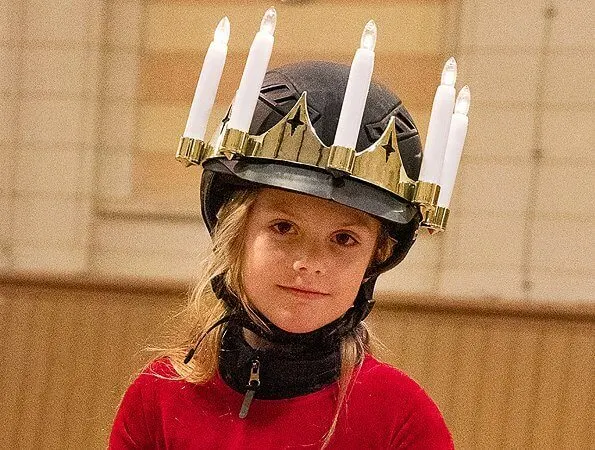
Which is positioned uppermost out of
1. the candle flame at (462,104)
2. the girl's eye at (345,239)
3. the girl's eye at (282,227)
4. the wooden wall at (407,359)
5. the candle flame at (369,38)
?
the candle flame at (369,38)

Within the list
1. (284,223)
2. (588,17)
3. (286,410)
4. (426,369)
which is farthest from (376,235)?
(588,17)

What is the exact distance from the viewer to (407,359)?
2482 millimetres

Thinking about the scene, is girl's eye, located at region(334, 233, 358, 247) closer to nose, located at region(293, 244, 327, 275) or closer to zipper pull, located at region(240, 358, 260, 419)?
nose, located at region(293, 244, 327, 275)

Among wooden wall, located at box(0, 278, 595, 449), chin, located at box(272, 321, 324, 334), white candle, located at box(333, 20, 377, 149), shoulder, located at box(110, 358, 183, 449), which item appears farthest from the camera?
wooden wall, located at box(0, 278, 595, 449)

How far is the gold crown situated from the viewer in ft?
3.73

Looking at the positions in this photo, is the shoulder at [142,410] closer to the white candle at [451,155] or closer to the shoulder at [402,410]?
the shoulder at [402,410]

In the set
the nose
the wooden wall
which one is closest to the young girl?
the nose

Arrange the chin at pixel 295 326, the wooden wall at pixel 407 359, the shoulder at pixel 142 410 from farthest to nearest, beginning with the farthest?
the wooden wall at pixel 407 359, the shoulder at pixel 142 410, the chin at pixel 295 326

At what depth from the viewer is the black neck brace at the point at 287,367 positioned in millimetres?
1267

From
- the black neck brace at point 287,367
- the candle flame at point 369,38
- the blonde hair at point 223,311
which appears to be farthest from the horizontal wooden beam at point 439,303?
the candle flame at point 369,38

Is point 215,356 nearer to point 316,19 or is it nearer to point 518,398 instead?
point 518,398

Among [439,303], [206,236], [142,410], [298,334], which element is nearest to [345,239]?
[298,334]

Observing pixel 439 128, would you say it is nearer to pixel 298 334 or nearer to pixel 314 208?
pixel 314 208

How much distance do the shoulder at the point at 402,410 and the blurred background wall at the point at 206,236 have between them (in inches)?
47.0
